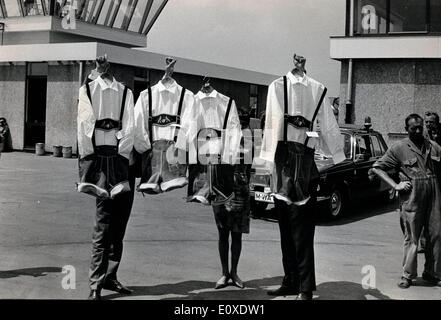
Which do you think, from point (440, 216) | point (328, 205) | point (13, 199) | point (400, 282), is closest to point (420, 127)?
point (440, 216)

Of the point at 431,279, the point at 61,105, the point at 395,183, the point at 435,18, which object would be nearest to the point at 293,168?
the point at 395,183

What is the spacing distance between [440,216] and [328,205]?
393cm

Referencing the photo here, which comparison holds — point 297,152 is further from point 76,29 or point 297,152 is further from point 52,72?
point 76,29

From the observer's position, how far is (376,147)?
12.1m

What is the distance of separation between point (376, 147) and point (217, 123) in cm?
726

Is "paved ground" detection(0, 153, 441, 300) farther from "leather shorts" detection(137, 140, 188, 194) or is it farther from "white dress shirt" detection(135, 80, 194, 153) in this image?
"white dress shirt" detection(135, 80, 194, 153)

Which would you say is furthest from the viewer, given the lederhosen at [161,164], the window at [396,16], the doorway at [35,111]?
the doorway at [35,111]

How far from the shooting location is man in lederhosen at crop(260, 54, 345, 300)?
16.7 ft

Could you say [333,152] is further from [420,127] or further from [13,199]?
[13,199]

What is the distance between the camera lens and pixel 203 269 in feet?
20.7

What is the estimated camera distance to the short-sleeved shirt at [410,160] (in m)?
6.05

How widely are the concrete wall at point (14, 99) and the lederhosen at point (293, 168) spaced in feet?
67.9

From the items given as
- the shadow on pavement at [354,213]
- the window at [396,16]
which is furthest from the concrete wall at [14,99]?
the shadow on pavement at [354,213]

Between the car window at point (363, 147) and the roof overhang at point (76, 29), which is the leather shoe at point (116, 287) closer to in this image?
the car window at point (363, 147)
